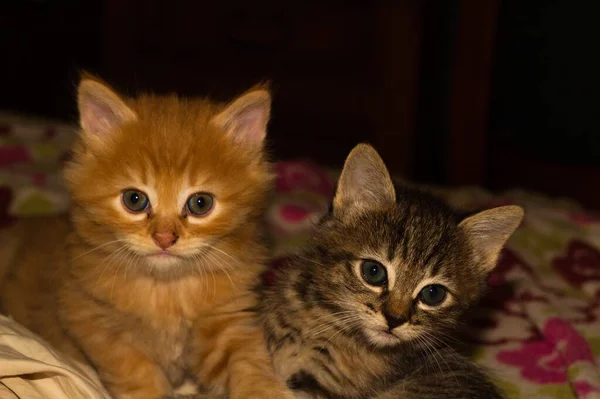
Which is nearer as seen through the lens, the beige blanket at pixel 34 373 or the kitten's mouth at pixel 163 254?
the beige blanket at pixel 34 373

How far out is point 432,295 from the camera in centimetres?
153

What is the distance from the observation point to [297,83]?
12.0ft

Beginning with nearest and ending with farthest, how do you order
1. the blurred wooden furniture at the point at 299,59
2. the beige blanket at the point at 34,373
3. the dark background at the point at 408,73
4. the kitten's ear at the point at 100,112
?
the beige blanket at the point at 34,373, the kitten's ear at the point at 100,112, the dark background at the point at 408,73, the blurred wooden furniture at the point at 299,59

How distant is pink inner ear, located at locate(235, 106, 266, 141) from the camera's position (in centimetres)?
161

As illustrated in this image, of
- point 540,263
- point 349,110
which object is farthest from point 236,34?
point 540,263

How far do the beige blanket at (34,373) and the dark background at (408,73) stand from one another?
1.94 meters

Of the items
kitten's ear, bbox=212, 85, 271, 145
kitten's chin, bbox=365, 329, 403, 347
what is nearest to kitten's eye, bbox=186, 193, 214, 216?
kitten's ear, bbox=212, 85, 271, 145

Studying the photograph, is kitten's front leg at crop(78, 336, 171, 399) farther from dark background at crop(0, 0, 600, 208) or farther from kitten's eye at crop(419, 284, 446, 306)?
dark background at crop(0, 0, 600, 208)

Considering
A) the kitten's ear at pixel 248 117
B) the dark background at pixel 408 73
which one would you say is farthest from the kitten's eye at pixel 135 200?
the dark background at pixel 408 73

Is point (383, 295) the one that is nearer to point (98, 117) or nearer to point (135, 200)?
point (135, 200)

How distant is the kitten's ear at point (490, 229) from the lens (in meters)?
1.57

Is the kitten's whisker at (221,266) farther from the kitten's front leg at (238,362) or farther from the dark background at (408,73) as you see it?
the dark background at (408,73)

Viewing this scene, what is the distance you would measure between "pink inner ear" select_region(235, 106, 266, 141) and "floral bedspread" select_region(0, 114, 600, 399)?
1.70 feet

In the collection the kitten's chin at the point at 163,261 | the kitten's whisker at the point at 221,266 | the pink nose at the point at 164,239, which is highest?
the pink nose at the point at 164,239
